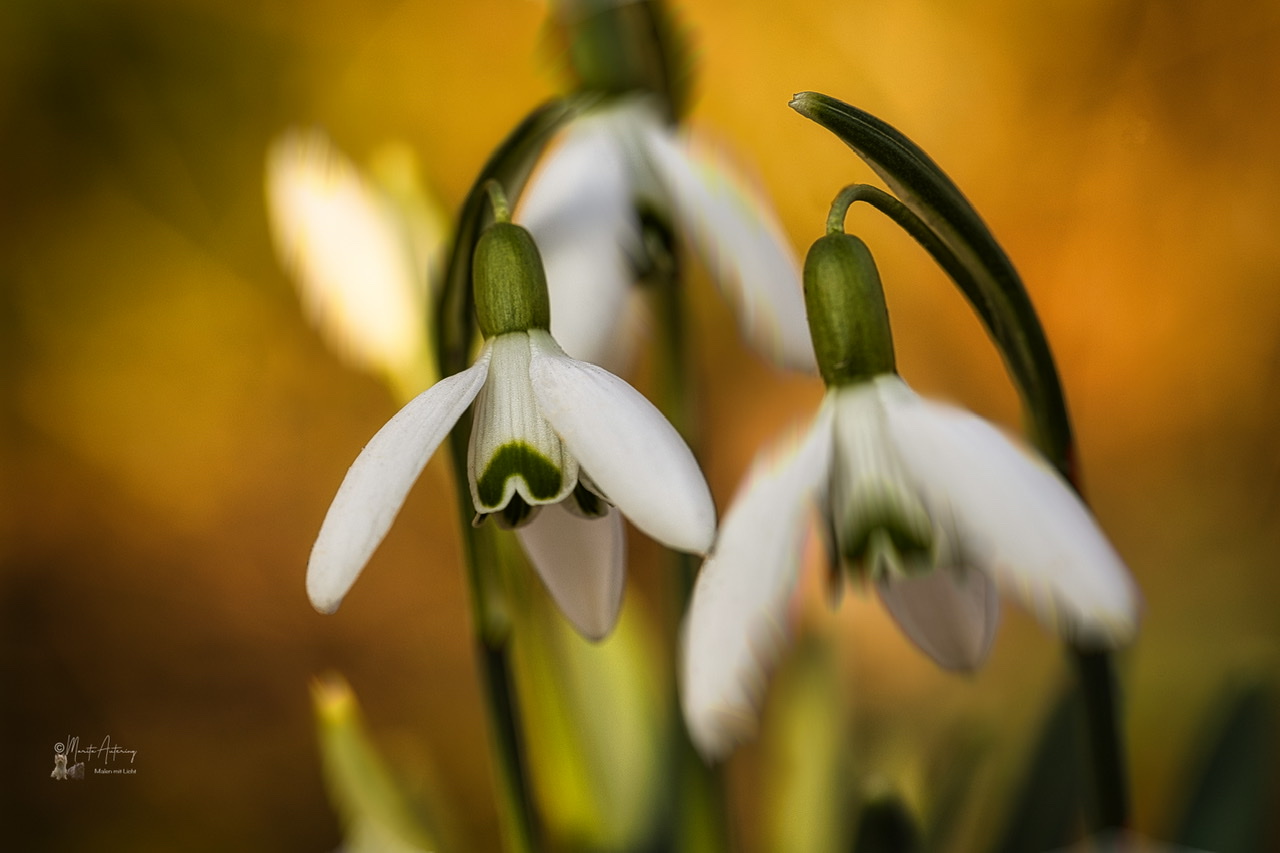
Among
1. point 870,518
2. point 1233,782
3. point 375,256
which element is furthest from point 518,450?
point 1233,782

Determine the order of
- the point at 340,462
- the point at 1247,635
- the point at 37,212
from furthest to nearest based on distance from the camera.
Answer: the point at 340,462
the point at 37,212
the point at 1247,635

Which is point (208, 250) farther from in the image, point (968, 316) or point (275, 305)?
point (968, 316)

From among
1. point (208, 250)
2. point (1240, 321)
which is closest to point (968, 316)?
point (1240, 321)

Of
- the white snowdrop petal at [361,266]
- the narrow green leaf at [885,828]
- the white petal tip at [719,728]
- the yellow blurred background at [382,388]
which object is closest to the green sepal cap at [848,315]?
the white petal tip at [719,728]

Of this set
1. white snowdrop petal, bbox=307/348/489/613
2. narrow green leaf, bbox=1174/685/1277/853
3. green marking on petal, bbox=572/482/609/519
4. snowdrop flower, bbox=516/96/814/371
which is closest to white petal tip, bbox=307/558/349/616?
white snowdrop petal, bbox=307/348/489/613

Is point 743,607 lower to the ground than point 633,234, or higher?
lower

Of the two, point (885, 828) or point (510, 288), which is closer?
point (510, 288)

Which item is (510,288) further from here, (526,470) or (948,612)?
(948,612)
